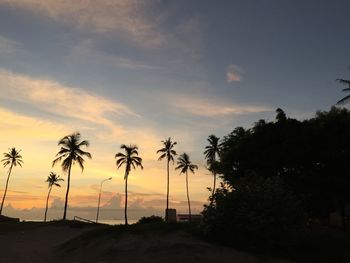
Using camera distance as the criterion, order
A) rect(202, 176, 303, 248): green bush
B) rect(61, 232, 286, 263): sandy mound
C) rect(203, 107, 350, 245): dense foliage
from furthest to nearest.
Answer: rect(203, 107, 350, 245): dense foliage
rect(202, 176, 303, 248): green bush
rect(61, 232, 286, 263): sandy mound

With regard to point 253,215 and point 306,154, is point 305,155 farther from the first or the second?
point 253,215

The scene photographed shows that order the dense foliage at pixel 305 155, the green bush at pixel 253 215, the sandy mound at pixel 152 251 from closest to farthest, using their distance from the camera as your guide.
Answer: the sandy mound at pixel 152 251
the green bush at pixel 253 215
the dense foliage at pixel 305 155

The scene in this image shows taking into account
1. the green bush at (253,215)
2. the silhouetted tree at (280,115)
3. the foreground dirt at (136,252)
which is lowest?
the foreground dirt at (136,252)

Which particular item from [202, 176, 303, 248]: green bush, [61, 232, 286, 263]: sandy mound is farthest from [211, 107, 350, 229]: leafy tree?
[61, 232, 286, 263]: sandy mound

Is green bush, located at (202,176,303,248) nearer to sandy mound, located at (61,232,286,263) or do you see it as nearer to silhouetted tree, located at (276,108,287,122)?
sandy mound, located at (61,232,286,263)

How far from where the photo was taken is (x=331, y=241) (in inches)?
1297

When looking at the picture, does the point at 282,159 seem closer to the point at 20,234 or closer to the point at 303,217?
the point at 303,217

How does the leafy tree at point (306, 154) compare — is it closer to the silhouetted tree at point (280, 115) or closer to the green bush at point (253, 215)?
the silhouetted tree at point (280, 115)

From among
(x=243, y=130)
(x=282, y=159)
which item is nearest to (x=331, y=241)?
(x=282, y=159)

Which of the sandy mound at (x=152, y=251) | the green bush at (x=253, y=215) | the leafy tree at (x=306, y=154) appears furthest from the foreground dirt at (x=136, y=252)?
the leafy tree at (x=306, y=154)

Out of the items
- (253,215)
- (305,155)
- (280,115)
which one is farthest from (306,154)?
(253,215)

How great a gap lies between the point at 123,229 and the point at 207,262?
12.4m

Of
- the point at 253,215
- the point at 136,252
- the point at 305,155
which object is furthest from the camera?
the point at 305,155

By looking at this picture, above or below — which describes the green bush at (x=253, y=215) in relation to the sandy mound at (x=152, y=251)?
above
